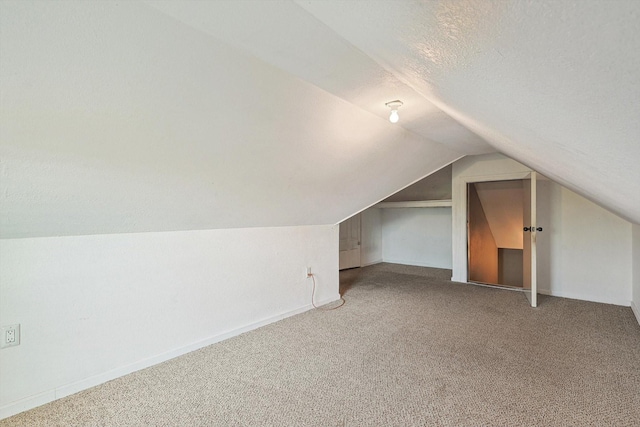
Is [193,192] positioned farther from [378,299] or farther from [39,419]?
[378,299]

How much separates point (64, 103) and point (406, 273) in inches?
213

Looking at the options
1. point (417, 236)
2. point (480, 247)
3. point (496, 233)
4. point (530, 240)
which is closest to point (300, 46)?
point (530, 240)

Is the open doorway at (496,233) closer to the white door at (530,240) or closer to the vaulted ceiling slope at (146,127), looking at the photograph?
the white door at (530,240)

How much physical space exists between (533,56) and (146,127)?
1543mm

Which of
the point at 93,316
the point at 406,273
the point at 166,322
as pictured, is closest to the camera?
the point at 93,316

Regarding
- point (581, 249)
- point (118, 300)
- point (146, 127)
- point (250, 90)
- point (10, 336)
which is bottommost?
point (10, 336)

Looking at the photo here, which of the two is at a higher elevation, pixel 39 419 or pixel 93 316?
pixel 93 316

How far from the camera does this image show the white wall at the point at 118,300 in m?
1.81

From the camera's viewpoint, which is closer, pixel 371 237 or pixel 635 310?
pixel 635 310

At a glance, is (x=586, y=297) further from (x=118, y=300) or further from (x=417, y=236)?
(x=118, y=300)

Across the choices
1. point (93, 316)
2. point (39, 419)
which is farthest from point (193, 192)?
point (39, 419)

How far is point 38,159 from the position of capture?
1423 millimetres

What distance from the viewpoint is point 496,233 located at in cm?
627

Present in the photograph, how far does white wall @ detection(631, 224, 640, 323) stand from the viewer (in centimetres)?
333
